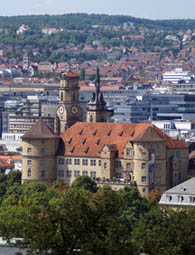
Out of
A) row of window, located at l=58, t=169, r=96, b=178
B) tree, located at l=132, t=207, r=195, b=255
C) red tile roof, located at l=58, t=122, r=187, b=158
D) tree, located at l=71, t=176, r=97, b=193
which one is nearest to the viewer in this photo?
tree, located at l=132, t=207, r=195, b=255

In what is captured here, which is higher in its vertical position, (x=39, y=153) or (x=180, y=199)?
(x=39, y=153)

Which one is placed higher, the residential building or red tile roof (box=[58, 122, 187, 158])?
red tile roof (box=[58, 122, 187, 158])

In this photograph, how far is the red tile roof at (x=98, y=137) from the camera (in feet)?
477

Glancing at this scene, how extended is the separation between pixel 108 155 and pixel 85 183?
5335mm

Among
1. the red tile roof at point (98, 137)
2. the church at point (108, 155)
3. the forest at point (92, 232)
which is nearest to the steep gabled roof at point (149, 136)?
the church at point (108, 155)

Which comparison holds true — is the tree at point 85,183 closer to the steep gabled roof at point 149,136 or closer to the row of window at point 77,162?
the row of window at point 77,162

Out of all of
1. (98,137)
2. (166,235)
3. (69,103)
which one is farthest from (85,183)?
(166,235)

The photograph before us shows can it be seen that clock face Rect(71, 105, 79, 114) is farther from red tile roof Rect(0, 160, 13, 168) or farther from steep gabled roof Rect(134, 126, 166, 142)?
steep gabled roof Rect(134, 126, 166, 142)

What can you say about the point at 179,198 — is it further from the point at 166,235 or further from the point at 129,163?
the point at 166,235

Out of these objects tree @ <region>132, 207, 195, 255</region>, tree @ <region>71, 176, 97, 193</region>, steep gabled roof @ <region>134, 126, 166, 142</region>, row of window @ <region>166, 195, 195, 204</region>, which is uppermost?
steep gabled roof @ <region>134, 126, 166, 142</region>

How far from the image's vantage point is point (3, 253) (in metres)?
91.9

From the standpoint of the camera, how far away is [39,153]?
483 feet

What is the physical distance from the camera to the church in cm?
14162

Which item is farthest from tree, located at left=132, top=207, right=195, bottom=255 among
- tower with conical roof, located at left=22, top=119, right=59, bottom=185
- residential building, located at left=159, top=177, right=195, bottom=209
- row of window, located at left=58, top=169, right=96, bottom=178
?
tower with conical roof, located at left=22, top=119, right=59, bottom=185
